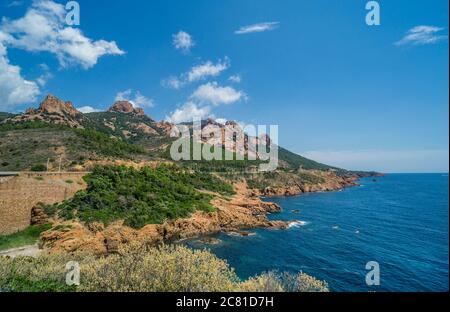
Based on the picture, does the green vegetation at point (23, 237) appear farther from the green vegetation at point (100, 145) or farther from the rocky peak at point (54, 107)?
the rocky peak at point (54, 107)

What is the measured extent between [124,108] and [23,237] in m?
143

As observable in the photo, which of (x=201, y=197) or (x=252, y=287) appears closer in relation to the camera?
(x=252, y=287)

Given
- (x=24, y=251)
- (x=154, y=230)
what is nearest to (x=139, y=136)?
(x=154, y=230)

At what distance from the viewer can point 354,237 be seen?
43.2m

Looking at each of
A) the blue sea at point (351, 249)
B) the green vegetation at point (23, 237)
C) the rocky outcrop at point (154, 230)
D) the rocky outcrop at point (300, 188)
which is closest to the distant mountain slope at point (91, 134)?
the green vegetation at point (23, 237)

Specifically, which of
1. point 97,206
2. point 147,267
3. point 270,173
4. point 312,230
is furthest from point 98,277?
point 270,173

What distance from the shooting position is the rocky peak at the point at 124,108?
16575cm

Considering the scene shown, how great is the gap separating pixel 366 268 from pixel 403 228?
75.5 ft

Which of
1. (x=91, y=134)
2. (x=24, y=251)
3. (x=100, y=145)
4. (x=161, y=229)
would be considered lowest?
(x=24, y=251)

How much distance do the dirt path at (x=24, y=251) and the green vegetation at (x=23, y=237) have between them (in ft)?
2.74

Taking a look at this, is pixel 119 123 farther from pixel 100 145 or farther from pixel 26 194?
pixel 26 194

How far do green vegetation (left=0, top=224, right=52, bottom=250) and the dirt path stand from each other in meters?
0.84

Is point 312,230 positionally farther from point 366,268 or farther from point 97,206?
point 97,206

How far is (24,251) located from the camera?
96.3ft
